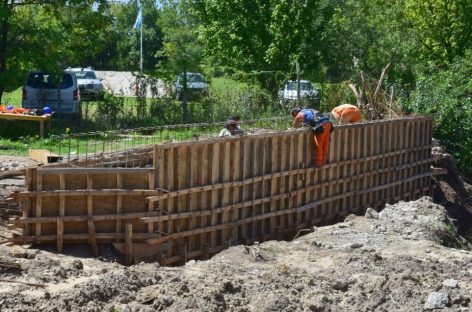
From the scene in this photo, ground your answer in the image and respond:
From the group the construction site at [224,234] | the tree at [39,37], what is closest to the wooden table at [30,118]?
the tree at [39,37]

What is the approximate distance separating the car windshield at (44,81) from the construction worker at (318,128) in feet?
31.3

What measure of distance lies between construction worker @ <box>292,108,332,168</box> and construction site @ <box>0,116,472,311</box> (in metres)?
0.20

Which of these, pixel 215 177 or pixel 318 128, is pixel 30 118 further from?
pixel 215 177

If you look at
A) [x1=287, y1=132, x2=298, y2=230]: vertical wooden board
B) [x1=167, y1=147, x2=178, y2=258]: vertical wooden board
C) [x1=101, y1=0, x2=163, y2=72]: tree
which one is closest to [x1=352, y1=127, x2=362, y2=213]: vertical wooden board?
[x1=287, y1=132, x2=298, y2=230]: vertical wooden board

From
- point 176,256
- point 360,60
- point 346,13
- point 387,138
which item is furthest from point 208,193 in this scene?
point 346,13

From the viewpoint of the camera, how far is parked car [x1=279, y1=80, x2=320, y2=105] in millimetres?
27970

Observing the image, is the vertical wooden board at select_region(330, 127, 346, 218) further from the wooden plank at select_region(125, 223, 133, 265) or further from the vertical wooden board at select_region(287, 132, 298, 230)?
the wooden plank at select_region(125, 223, 133, 265)

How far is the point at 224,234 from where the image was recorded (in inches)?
628

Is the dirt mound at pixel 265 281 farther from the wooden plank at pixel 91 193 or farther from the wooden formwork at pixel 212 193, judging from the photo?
the wooden formwork at pixel 212 193

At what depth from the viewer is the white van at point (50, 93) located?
83.5 ft

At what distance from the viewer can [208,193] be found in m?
15.5

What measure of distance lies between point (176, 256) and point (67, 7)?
13.5 m

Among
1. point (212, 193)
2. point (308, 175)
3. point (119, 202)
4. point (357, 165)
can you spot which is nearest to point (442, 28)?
point (357, 165)

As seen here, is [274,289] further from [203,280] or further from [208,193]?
[208,193]
